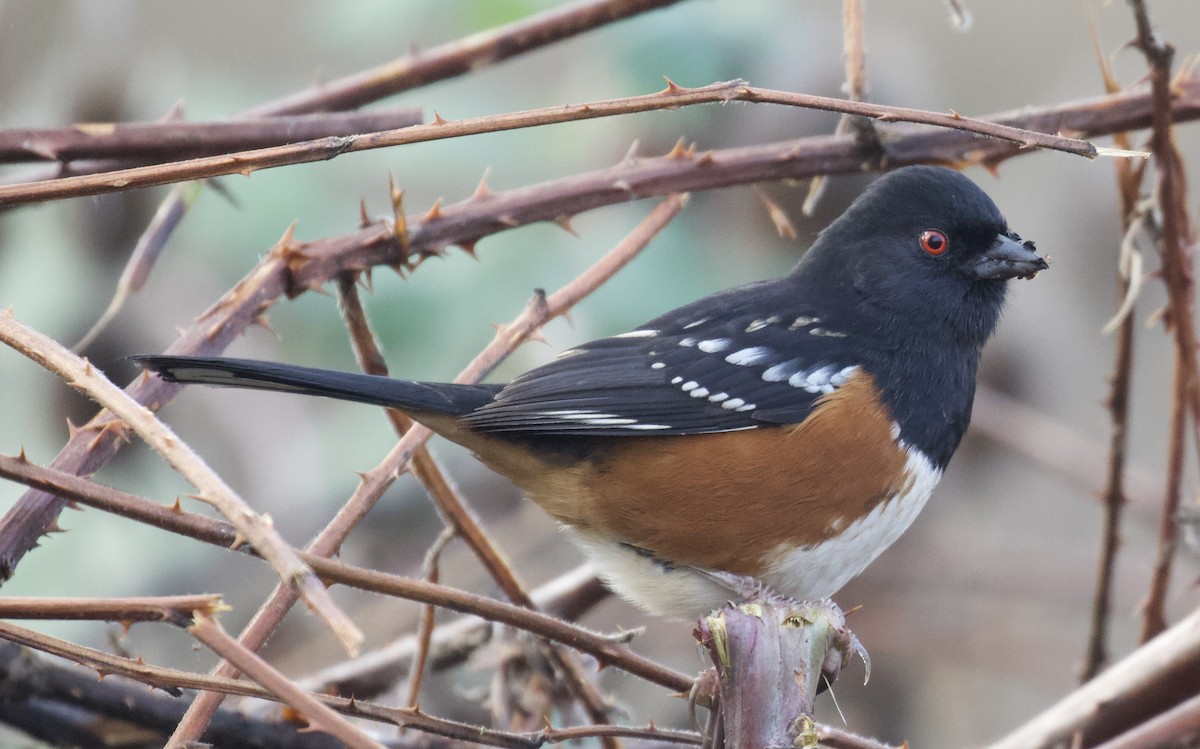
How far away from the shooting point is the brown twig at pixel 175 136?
4.91ft

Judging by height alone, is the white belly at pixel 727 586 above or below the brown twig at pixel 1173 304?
below

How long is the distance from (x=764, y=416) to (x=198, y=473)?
3.59ft

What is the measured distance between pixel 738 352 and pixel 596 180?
1.44 ft

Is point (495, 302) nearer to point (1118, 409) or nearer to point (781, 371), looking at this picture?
point (781, 371)

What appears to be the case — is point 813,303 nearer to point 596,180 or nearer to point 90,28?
point 596,180

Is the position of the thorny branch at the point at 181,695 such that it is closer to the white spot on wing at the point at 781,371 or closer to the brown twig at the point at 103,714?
the brown twig at the point at 103,714

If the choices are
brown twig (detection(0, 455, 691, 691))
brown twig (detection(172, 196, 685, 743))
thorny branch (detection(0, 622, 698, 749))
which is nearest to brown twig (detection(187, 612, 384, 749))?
thorny branch (detection(0, 622, 698, 749))

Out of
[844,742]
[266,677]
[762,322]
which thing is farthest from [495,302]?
[266,677]

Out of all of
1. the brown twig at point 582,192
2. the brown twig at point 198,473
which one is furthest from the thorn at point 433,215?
the brown twig at point 198,473

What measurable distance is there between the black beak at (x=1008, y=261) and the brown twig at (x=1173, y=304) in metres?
0.24

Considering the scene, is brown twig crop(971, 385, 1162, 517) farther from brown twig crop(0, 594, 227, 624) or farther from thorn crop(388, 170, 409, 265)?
brown twig crop(0, 594, 227, 624)

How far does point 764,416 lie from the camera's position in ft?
5.98

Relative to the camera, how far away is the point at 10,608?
3.16 ft

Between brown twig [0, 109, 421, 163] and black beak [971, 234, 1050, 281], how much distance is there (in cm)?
94
